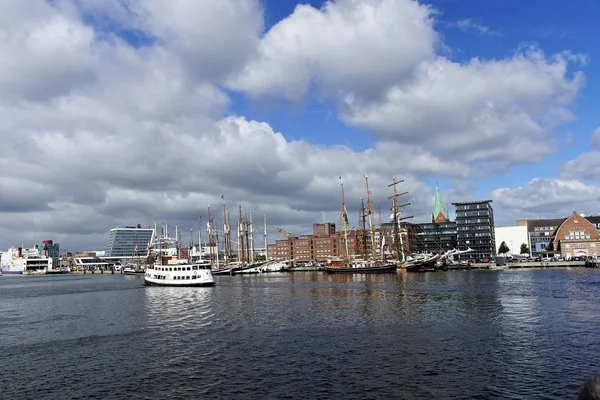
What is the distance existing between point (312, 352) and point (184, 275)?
83.4 m

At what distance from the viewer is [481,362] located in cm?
3294

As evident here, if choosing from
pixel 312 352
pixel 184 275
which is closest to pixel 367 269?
pixel 184 275

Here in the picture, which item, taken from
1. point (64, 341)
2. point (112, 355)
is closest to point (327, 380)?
point (112, 355)

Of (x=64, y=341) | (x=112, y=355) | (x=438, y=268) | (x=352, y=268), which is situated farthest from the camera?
(x=438, y=268)

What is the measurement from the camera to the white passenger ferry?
372ft

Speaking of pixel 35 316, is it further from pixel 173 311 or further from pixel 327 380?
pixel 327 380

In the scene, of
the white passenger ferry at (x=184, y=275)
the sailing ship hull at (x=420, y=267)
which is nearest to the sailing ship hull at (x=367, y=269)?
the sailing ship hull at (x=420, y=267)

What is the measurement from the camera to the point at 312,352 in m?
37.3

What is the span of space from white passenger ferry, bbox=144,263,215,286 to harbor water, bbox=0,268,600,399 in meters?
45.5

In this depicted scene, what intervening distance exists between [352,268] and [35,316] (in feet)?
413

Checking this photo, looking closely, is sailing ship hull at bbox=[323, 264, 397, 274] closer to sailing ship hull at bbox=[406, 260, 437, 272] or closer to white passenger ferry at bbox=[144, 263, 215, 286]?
sailing ship hull at bbox=[406, 260, 437, 272]

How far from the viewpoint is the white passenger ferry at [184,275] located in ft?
372

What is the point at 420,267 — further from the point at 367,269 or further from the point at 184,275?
the point at 184,275

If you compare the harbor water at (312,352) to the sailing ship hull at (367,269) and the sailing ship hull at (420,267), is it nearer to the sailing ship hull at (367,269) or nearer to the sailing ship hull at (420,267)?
the sailing ship hull at (367,269)
